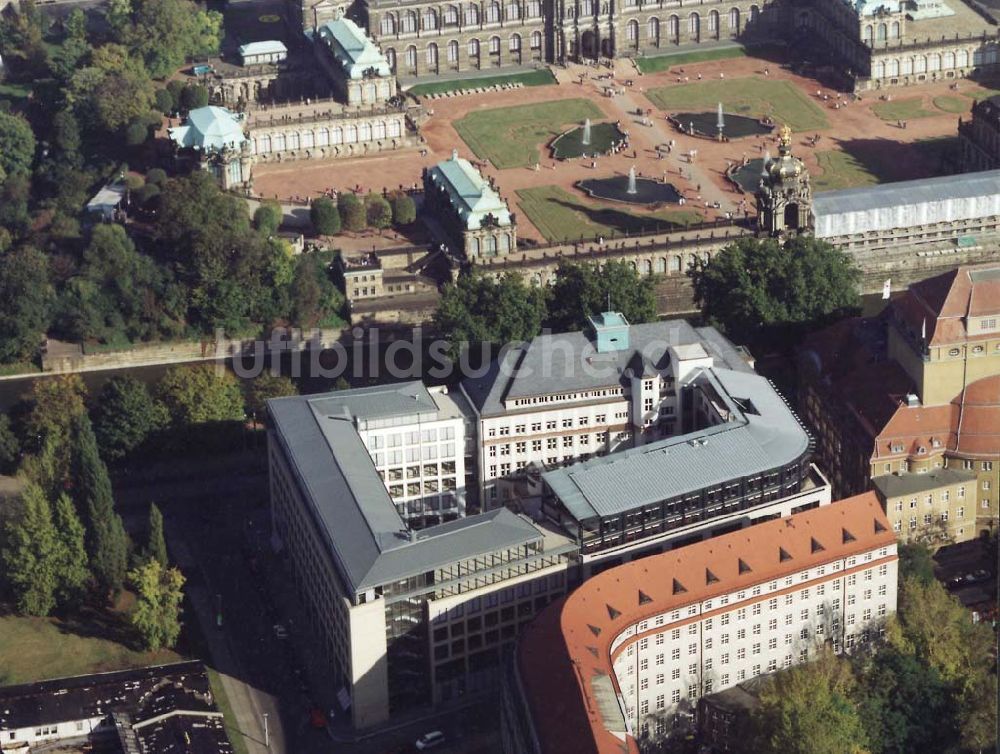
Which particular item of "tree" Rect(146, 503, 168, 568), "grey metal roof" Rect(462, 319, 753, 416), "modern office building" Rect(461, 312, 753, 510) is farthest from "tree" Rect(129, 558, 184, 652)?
"grey metal roof" Rect(462, 319, 753, 416)

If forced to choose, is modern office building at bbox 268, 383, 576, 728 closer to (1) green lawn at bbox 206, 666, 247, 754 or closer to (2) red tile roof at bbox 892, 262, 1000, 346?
(1) green lawn at bbox 206, 666, 247, 754

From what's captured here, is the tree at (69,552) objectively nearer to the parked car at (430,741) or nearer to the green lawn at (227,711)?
the green lawn at (227,711)

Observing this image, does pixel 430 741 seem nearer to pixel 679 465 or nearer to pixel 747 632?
pixel 747 632

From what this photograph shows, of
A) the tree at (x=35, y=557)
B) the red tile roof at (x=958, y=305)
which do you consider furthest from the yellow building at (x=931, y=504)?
the tree at (x=35, y=557)

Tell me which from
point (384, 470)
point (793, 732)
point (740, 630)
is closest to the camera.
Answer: point (793, 732)

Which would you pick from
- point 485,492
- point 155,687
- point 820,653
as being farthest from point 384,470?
point 820,653

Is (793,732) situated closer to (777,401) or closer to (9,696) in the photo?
(777,401)

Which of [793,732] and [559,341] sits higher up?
[559,341]
